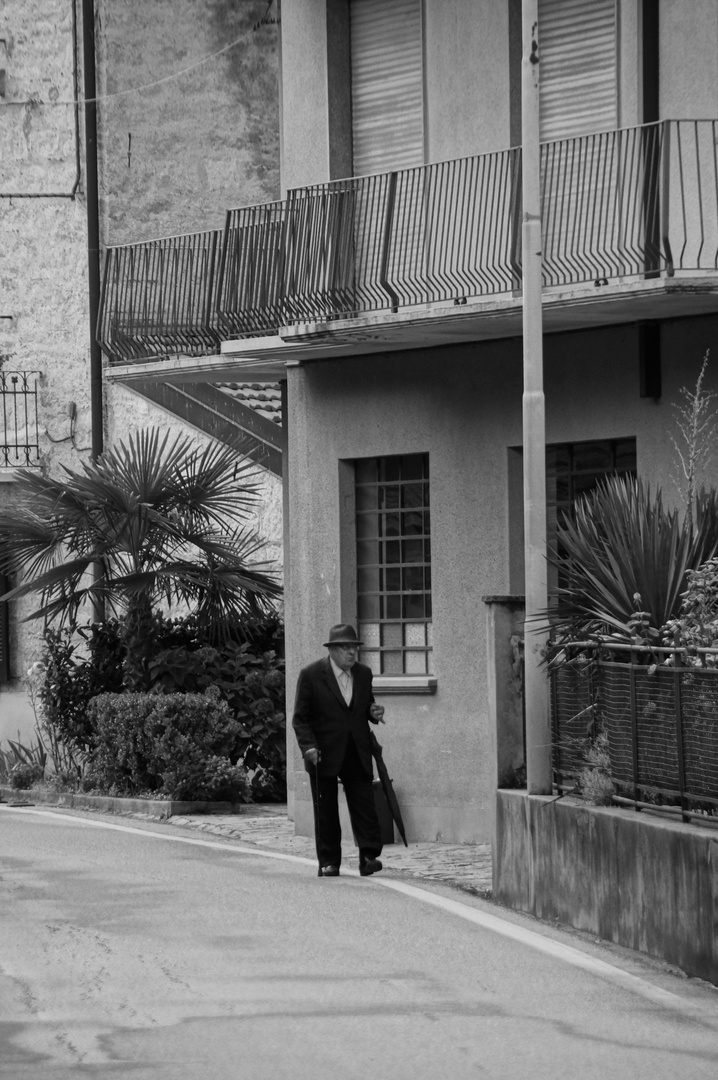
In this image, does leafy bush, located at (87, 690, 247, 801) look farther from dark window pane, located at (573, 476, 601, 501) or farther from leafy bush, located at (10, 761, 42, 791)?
dark window pane, located at (573, 476, 601, 501)

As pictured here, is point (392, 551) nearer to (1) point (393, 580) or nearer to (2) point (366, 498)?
(1) point (393, 580)

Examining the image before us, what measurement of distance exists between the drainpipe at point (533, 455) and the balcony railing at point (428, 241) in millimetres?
1999

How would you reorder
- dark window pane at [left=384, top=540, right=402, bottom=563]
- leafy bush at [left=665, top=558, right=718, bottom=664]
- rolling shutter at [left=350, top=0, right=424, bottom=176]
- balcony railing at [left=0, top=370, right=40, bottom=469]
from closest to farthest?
leafy bush at [left=665, top=558, right=718, bottom=664], rolling shutter at [left=350, top=0, right=424, bottom=176], dark window pane at [left=384, top=540, right=402, bottom=563], balcony railing at [left=0, top=370, right=40, bottom=469]

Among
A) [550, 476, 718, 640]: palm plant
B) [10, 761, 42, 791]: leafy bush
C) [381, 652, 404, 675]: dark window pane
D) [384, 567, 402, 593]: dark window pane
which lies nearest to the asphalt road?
[550, 476, 718, 640]: palm plant

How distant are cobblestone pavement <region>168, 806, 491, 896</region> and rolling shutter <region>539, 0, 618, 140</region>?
226 inches

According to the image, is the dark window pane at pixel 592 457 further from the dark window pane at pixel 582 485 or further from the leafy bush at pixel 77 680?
the leafy bush at pixel 77 680

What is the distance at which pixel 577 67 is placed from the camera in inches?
634

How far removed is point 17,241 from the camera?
91.7 ft

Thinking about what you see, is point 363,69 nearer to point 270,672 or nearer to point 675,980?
point 270,672

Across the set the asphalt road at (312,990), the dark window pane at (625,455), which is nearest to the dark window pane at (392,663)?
the dark window pane at (625,455)

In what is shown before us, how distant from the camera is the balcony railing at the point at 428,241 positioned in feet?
49.0

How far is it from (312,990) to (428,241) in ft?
29.2

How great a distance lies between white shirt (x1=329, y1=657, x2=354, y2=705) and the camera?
46.6ft

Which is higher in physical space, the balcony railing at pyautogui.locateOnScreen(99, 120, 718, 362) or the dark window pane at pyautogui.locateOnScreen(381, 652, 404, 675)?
the balcony railing at pyautogui.locateOnScreen(99, 120, 718, 362)
